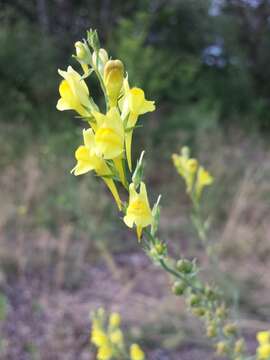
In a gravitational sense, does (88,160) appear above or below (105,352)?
above

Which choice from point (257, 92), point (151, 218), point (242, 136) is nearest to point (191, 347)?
point (151, 218)

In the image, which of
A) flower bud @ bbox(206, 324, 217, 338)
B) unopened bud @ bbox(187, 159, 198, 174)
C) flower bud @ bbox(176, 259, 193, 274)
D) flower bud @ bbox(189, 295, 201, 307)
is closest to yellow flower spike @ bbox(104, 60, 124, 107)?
flower bud @ bbox(176, 259, 193, 274)

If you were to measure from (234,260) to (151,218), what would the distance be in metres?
3.14

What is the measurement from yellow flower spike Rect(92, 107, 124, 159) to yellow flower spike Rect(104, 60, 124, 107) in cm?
3

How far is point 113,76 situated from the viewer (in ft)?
2.65

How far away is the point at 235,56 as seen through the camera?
371 inches

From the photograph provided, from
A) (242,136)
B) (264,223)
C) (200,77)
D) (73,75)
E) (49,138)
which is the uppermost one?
(200,77)

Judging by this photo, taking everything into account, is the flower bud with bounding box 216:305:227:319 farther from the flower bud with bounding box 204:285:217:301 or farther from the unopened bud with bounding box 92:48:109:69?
the unopened bud with bounding box 92:48:109:69

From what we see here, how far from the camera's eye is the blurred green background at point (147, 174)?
3014mm

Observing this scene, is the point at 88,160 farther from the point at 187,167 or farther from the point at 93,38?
the point at 187,167

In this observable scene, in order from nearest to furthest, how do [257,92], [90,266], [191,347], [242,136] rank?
[191,347]
[90,266]
[242,136]
[257,92]

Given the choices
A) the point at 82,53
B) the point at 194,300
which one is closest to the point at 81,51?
the point at 82,53

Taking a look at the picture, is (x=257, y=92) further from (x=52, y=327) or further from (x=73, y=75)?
(x=73, y=75)

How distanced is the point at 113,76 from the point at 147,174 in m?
4.70
